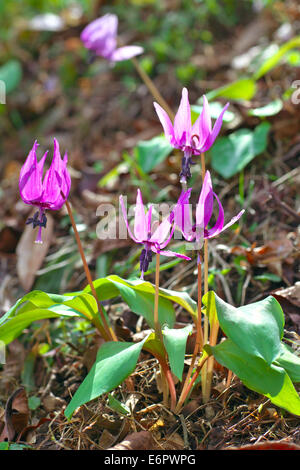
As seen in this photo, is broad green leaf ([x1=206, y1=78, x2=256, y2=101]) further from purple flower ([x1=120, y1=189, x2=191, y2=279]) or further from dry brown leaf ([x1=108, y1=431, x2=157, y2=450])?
dry brown leaf ([x1=108, y1=431, x2=157, y2=450])

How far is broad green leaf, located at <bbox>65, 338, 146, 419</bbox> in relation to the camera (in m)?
1.57

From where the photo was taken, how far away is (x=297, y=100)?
3150 mm

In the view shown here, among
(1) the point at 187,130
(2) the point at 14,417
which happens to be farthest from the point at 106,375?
(1) the point at 187,130

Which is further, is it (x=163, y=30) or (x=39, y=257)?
(x=163, y=30)

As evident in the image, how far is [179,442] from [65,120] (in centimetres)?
376

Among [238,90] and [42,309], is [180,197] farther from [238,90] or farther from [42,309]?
[238,90]

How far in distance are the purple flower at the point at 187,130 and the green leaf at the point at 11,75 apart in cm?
374

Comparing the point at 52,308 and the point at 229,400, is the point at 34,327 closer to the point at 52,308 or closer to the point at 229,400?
the point at 52,308

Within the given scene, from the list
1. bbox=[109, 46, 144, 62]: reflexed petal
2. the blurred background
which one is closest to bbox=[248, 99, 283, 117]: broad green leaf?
the blurred background

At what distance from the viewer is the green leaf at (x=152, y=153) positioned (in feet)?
10.2

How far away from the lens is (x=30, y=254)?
10.3ft

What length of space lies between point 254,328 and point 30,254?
6.45 feet

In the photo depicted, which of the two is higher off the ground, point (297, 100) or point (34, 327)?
point (297, 100)

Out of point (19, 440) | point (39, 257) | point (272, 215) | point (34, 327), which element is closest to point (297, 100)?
point (272, 215)
